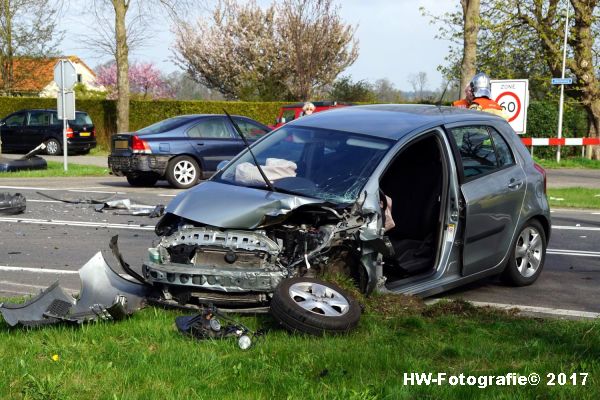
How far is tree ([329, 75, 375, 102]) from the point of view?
47250 mm

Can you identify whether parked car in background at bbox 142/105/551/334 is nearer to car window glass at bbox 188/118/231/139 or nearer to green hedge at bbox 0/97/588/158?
car window glass at bbox 188/118/231/139

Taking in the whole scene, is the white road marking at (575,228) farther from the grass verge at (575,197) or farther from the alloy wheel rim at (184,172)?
the alloy wheel rim at (184,172)

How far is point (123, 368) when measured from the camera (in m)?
4.50

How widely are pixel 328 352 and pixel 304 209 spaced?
4.70 ft

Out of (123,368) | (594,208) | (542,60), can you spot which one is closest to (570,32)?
(542,60)

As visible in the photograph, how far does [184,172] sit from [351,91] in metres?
31.4

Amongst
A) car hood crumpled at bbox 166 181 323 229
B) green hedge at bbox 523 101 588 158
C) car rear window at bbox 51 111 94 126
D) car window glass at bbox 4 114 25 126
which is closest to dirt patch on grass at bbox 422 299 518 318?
car hood crumpled at bbox 166 181 323 229

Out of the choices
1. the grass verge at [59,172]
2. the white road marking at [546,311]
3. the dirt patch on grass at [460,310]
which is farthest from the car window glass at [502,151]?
the grass verge at [59,172]

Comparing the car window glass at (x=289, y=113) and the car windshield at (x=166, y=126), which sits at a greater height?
the car window glass at (x=289, y=113)

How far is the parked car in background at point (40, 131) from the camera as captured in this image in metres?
31.9

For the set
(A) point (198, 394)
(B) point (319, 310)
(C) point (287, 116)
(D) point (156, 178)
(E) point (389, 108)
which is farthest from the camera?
(C) point (287, 116)

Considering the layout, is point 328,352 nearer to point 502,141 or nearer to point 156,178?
point 502,141

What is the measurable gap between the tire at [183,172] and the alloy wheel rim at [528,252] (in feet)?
34.4

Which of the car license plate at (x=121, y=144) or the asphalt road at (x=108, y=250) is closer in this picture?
the asphalt road at (x=108, y=250)
